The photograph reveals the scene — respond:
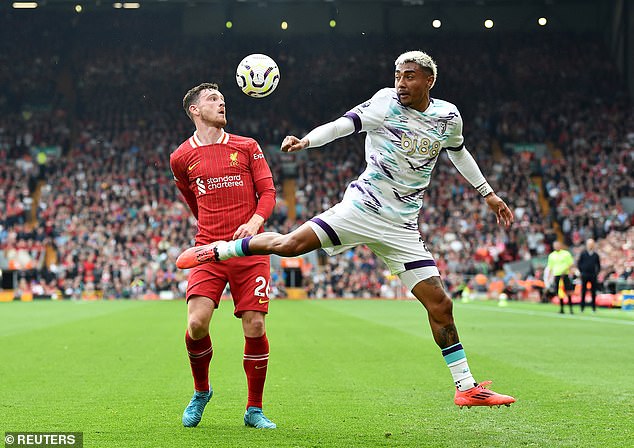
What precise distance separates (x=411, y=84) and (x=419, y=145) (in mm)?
454

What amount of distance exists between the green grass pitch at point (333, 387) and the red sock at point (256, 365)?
283 mm

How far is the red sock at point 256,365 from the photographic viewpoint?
24.3ft

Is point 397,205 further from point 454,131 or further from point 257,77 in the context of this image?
point 257,77

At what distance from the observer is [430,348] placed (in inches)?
585

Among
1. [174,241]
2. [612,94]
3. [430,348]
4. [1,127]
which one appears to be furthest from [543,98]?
[430,348]

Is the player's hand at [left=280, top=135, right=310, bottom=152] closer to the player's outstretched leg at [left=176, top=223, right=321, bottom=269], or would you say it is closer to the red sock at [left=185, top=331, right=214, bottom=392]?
the player's outstretched leg at [left=176, top=223, right=321, bottom=269]

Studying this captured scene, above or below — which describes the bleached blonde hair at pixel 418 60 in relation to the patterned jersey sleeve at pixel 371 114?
above

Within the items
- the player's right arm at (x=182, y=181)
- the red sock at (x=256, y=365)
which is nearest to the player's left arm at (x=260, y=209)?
the player's right arm at (x=182, y=181)

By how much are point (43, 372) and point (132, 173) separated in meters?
38.1

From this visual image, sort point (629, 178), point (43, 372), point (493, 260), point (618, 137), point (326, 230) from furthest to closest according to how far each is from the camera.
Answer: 1. point (618, 137)
2. point (629, 178)
3. point (493, 260)
4. point (43, 372)
5. point (326, 230)

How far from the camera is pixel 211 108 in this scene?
24.9ft

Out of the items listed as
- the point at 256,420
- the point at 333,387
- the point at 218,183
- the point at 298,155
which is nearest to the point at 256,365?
the point at 256,420

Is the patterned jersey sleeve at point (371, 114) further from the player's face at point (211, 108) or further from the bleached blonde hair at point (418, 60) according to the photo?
the player's face at point (211, 108)

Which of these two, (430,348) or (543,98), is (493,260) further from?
(430,348)
